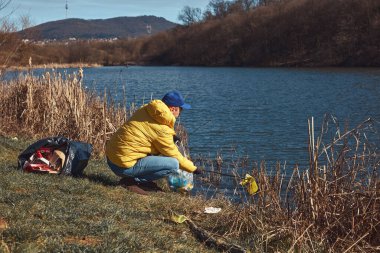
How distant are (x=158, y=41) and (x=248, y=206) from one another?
352 ft

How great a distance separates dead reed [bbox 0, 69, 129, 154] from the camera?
10.8 meters

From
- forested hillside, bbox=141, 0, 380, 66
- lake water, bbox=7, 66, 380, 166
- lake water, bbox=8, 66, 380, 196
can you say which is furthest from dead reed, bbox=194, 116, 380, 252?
forested hillside, bbox=141, 0, 380, 66

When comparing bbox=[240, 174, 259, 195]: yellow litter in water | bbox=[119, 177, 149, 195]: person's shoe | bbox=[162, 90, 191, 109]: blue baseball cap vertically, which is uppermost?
bbox=[162, 90, 191, 109]: blue baseball cap

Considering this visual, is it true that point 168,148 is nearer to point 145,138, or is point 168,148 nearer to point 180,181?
point 145,138

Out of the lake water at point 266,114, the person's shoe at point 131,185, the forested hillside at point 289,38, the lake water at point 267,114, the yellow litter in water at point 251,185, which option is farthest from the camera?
the forested hillside at point 289,38

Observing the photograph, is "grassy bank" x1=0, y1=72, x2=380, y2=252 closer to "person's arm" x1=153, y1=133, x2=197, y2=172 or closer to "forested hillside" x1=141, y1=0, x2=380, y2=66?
"person's arm" x1=153, y1=133, x2=197, y2=172

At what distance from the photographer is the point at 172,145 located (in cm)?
680

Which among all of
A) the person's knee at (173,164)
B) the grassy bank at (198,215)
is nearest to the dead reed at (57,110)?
the grassy bank at (198,215)

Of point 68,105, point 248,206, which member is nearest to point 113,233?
point 248,206

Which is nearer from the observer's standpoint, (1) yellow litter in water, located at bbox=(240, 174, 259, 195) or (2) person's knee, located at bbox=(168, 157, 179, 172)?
(1) yellow litter in water, located at bbox=(240, 174, 259, 195)

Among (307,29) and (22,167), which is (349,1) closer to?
(307,29)

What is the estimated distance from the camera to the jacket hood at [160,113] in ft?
21.4

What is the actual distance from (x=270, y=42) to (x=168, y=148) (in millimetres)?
75525

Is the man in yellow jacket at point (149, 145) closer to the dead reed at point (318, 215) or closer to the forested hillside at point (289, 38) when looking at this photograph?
the dead reed at point (318, 215)
